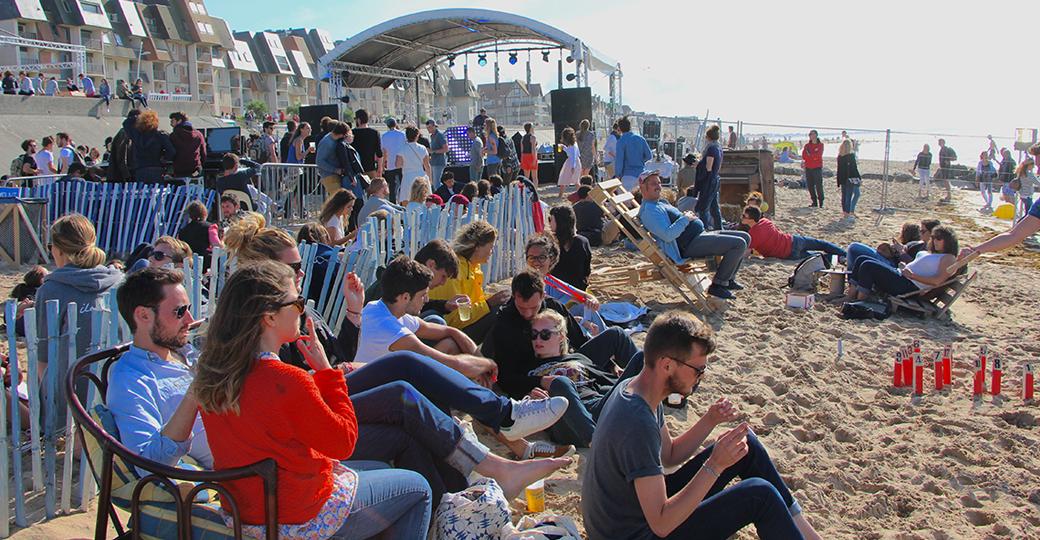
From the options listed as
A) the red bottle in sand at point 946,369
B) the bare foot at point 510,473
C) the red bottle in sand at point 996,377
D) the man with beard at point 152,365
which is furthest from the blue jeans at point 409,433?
the red bottle in sand at point 996,377

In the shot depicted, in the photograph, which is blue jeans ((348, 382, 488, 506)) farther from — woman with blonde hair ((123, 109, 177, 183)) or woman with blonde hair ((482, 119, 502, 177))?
woman with blonde hair ((482, 119, 502, 177))

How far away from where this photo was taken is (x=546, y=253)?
6.04 meters

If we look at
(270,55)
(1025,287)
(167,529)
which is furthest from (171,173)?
(270,55)

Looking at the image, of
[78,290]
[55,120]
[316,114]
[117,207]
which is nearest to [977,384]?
[78,290]

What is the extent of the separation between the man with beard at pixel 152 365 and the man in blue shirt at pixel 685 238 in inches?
217

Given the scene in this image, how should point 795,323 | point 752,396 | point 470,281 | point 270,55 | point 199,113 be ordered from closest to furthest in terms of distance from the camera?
point 752,396 < point 470,281 < point 795,323 < point 199,113 < point 270,55

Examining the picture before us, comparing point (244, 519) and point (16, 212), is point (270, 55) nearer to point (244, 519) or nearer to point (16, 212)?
point (16, 212)

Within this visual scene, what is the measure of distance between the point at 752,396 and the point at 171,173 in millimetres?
8075

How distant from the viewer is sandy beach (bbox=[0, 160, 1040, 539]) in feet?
12.7

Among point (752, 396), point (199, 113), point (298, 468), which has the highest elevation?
point (199, 113)

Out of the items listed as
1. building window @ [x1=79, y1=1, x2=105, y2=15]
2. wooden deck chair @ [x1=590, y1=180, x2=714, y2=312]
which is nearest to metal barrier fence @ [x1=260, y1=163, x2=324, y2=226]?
wooden deck chair @ [x1=590, y1=180, x2=714, y2=312]

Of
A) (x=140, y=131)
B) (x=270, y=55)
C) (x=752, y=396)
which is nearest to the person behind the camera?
(x=752, y=396)

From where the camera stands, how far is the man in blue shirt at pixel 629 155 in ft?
39.4

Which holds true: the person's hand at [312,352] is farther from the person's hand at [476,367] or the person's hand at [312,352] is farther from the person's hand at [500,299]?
the person's hand at [500,299]
